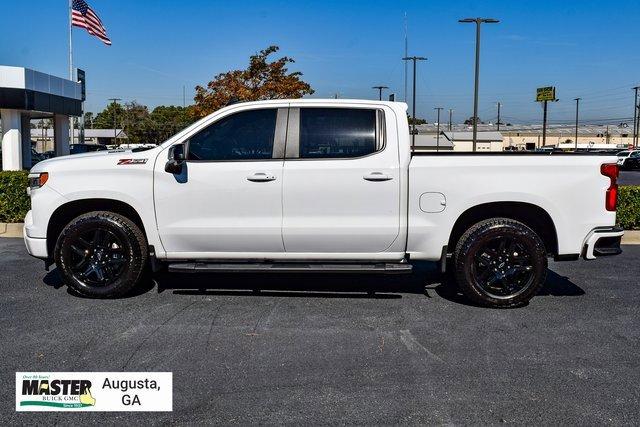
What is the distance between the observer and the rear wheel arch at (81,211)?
6.24 meters

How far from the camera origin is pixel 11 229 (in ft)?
33.0

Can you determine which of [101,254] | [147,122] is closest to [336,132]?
[101,254]

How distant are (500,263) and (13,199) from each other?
7959 mm

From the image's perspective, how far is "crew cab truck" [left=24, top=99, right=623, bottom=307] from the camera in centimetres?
590

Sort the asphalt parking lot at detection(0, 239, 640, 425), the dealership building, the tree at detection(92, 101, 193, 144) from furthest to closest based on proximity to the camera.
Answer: the tree at detection(92, 101, 193, 144) → the dealership building → the asphalt parking lot at detection(0, 239, 640, 425)

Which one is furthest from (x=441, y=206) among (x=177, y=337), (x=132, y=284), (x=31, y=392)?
(x=31, y=392)

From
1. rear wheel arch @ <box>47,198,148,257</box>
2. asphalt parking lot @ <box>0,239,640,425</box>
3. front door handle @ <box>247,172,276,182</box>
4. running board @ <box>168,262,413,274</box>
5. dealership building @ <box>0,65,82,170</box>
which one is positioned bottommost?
asphalt parking lot @ <box>0,239,640,425</box>

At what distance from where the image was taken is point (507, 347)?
4.92 meters

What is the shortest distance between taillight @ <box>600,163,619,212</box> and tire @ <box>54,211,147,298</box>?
4.46 meters

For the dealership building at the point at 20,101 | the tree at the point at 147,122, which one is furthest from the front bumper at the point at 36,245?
the tree at the point at 147,122

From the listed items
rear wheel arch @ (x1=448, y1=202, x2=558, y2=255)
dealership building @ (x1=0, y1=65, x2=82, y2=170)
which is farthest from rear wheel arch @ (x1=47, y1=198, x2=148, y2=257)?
dealership building @ (x1=0, y1=65, x2=82, y2=170)

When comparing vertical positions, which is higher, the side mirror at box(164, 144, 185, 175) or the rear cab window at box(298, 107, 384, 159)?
the rear cab window at box(298, 107, 384, 159)

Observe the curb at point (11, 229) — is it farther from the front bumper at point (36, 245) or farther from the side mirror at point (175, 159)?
the side mirror at point (175, 159)

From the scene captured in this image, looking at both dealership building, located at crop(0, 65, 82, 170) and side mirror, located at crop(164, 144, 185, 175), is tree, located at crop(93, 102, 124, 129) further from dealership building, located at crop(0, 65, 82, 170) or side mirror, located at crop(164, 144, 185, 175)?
side mirror, located at crop(164, 144, 185, 175)
